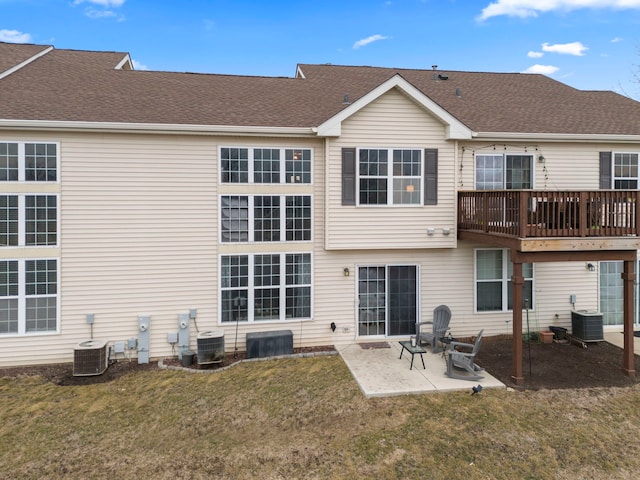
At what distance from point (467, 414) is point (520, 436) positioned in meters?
0.82

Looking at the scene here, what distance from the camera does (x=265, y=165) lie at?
31.1 feet

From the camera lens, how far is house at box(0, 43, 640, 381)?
8.48 m

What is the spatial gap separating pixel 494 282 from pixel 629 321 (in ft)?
9.97

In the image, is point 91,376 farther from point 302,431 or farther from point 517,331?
point 517,331

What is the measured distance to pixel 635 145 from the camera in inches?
414

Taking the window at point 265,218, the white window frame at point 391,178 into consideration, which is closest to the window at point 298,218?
the window at point 265,218

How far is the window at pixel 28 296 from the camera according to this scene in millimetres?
8508

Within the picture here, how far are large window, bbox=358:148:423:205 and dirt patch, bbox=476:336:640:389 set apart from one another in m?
4.22

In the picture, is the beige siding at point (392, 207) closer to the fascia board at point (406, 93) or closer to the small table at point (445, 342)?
the fascia board at point (406, 93)

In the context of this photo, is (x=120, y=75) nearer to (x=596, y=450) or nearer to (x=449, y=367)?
(x=449, y=367)

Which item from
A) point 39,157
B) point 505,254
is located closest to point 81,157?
point 39,157

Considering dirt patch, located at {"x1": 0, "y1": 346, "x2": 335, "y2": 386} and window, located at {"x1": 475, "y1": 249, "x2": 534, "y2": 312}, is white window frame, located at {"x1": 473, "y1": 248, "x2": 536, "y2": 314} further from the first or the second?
dirt patch, located at {"x1": 0, "y1": 346, "x2": 335, "y2": 386}

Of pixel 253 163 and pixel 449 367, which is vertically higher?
pixel 253 163

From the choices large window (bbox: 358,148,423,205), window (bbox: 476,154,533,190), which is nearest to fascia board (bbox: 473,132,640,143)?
window (bbox: 476,154,533,190)
